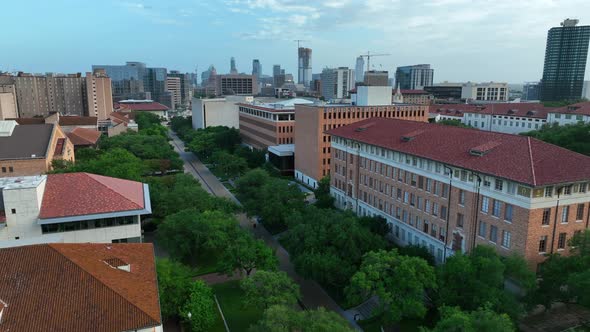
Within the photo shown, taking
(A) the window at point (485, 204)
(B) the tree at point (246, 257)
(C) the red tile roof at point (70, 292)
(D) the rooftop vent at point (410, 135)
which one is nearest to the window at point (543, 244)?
(A) the window at point (485, 204)

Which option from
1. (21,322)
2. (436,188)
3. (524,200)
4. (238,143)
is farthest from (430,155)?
(238,143)

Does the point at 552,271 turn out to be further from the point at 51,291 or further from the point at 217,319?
the point at 51,291

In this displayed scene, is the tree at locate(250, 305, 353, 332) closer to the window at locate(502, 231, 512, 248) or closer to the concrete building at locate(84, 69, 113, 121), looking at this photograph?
the window at locate(502, 231, 512, 248)

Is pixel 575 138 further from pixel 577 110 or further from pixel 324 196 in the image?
pixel 324 196

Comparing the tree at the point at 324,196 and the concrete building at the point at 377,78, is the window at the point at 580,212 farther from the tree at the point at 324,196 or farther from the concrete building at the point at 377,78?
the concrete building at the point at 377,78

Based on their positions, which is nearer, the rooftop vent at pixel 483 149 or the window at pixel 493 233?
the window at pixel 493 233

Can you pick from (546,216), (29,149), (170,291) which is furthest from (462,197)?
(29,149)
